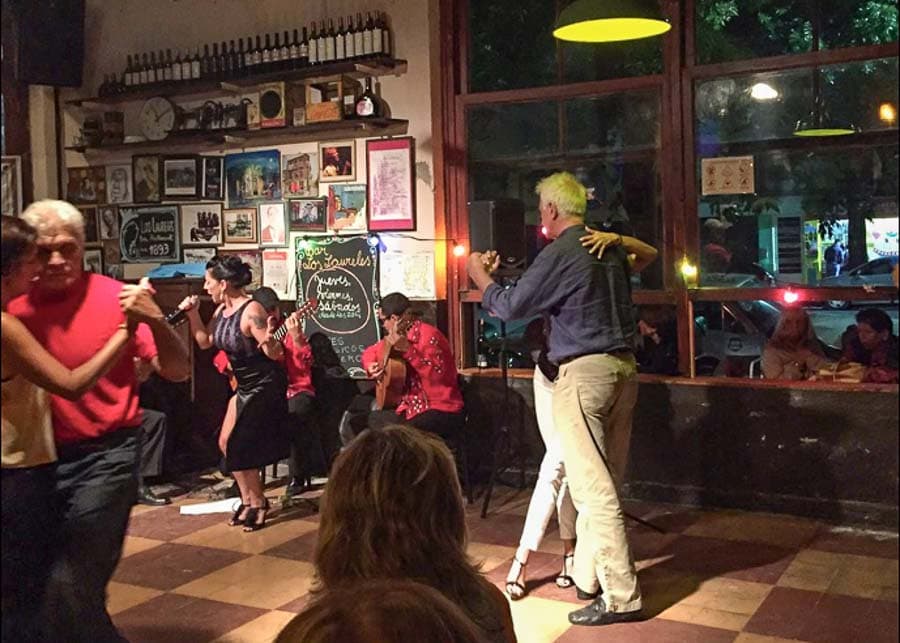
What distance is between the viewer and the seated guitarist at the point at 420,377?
318 centimetres

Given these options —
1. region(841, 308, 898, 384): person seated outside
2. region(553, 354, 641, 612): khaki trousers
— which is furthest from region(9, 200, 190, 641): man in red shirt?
region(553, 354, 641, 612): khaki trousers

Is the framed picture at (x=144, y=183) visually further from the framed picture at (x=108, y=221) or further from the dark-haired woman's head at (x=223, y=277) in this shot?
the dark-haired woman's head at (x=223, y=277)

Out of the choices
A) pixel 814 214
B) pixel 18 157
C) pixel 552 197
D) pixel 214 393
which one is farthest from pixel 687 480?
pixel 18 157

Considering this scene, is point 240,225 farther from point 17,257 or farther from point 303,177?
point 17,257

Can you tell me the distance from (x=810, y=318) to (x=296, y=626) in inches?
36.9

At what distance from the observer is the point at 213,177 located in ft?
10.9

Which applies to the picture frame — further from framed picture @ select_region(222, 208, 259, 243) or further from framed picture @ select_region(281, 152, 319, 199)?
framed picture @ select_region(222, 208, 259, 243)

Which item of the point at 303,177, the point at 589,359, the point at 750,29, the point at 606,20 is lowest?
the point at 589,359

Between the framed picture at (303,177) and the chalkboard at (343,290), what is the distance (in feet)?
0.61

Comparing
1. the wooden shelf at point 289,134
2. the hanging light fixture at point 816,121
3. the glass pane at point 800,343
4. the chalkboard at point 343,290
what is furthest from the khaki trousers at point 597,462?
the wooden shelf at point 289,134

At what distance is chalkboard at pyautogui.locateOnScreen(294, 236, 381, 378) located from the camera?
3738 mm

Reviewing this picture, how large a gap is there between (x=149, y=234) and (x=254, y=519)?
56.1 inches

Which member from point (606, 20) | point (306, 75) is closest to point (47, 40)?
point (606, 20)

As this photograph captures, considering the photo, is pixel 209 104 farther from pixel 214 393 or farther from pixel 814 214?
pixel 814 214
